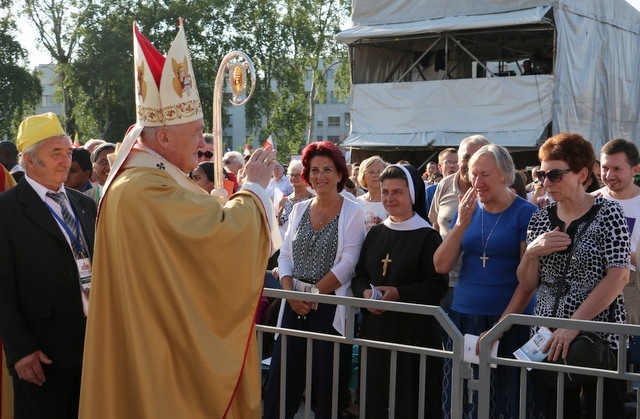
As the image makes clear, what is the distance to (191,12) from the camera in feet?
145

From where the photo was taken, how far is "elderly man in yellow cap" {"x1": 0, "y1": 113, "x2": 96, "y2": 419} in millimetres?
A: 4016

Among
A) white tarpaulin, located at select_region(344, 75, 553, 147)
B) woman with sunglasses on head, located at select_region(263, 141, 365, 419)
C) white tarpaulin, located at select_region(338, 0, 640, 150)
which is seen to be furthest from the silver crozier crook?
white tarpaulin, located at select_region(344, 75, 553, 147)

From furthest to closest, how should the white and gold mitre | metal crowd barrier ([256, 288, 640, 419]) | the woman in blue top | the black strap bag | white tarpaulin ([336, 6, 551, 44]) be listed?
white tarpaulin ([336, 6, 551, 44])
the woman in blue top
the black strap bag
the white and gold mitre
metal crowd barrier ([256, 288, 640, 419])

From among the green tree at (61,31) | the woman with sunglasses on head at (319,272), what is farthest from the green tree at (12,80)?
the woman with sunglasses on head at (319,272)

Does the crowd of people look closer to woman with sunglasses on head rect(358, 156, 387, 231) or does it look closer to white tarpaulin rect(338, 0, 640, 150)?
woman with sunglasses on head rect(358, 156, 387, 231)

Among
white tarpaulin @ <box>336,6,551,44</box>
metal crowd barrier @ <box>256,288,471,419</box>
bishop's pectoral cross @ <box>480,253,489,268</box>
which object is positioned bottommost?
metal crowd barrier @ <box>256,288,471,419</box>

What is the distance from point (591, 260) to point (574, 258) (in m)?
0.09

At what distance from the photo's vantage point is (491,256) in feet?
15.8

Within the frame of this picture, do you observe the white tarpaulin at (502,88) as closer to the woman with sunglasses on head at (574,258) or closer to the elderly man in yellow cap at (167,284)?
the woman with sunglasses on head at (574,258)

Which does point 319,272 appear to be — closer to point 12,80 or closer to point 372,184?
point 372,184

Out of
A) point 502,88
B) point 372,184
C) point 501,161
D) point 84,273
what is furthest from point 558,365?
point 502,88

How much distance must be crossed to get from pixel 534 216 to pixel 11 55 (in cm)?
3892

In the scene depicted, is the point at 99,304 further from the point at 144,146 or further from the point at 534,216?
the point at 534,216

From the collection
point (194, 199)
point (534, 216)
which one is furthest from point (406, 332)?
point (194, 199)
